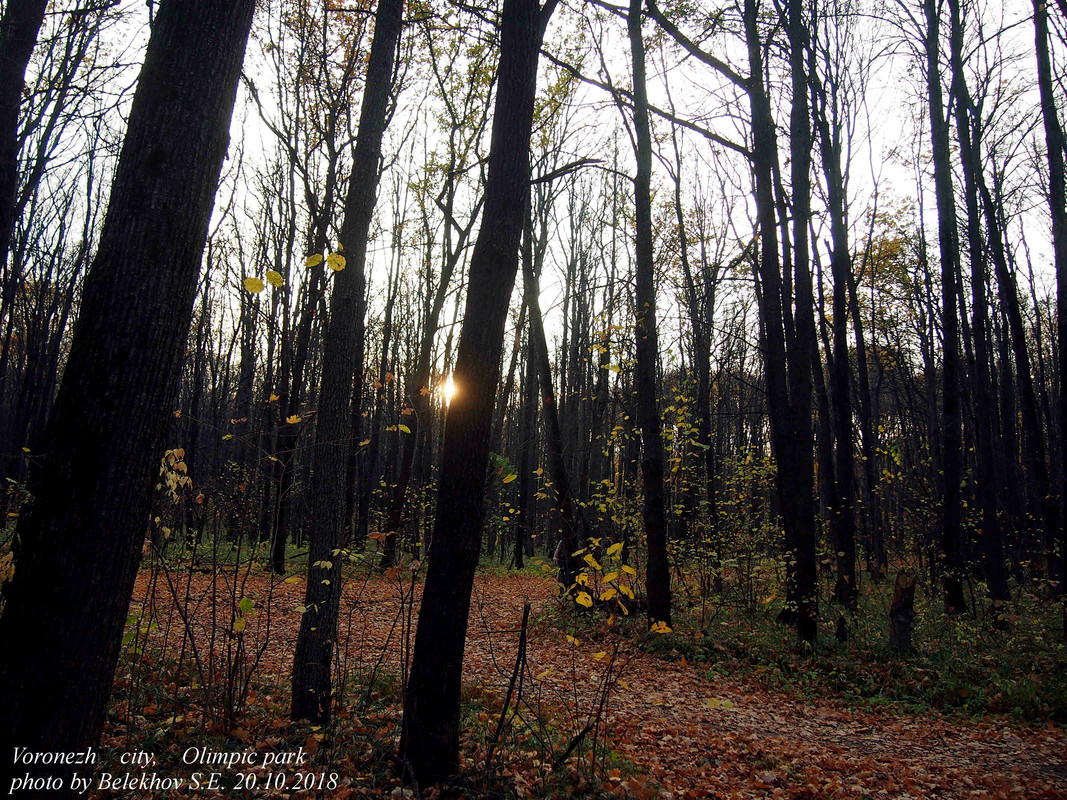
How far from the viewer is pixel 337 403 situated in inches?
180

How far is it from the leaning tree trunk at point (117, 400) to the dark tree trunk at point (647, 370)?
651 centimetres

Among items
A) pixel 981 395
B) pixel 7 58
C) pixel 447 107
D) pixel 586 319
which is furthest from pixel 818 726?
pixel 586 319

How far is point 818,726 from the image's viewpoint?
5598 millimetres

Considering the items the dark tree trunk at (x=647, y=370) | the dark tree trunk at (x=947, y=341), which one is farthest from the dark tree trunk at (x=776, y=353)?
the dark tree trunk at (x=947, y=341)

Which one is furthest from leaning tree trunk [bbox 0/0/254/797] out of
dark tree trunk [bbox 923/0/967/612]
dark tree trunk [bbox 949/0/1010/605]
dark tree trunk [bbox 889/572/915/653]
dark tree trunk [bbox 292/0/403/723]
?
dark tree trunk [bbox 949/0/1010/605]

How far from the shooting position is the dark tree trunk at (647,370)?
327 inches

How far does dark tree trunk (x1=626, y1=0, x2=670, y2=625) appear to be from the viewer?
27.2ft

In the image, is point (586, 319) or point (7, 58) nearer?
point (7, 58)

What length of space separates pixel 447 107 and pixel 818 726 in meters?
13.4

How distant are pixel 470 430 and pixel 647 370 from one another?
541 cm

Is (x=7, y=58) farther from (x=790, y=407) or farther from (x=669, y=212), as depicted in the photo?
(x=669, y=212)

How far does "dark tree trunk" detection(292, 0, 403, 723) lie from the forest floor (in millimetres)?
247

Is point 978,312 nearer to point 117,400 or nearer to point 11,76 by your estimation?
point 117,400

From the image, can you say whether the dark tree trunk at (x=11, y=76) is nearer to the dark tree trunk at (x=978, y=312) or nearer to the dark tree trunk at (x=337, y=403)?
the dark tree trunk at (x=337, y=403)
